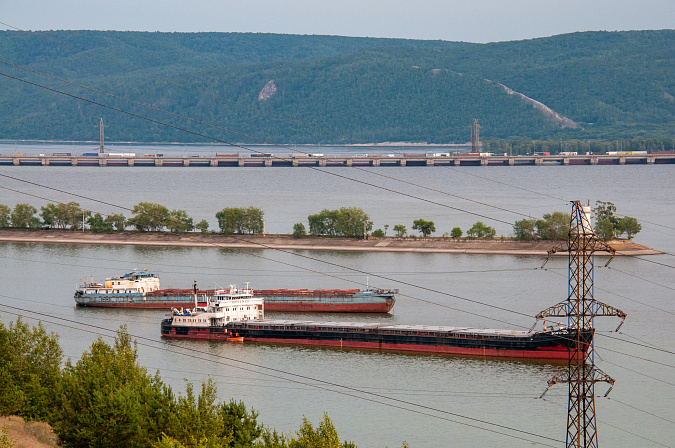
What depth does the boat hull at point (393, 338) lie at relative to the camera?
4066cm

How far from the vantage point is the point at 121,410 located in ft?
80.2

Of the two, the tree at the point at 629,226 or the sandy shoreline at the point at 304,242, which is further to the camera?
the tree at the point at 629,226

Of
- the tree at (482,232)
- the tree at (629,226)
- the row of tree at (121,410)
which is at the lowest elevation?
the row of tree at (121,410)

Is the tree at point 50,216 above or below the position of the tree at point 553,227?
above

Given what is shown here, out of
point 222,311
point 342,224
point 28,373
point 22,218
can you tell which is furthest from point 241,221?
point 28,373

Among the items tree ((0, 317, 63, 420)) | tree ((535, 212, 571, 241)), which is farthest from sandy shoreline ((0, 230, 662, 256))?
tree ((0, 317, 63, 420))

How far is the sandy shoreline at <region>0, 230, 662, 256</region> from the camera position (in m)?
71.5

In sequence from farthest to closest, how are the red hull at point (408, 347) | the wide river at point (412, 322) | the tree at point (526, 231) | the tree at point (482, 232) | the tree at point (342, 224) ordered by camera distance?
the tree at point (342, 224) → the tree at point (482, 232) → the tree at point (526, 231) → the red hull at point (408, 347) → the wide river at point (412, 322)

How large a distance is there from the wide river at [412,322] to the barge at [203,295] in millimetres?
864

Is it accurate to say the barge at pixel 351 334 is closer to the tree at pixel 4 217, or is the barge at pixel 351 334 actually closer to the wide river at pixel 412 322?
the wide river at pixel 412 322

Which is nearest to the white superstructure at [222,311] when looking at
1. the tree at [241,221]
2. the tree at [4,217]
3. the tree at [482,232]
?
the tree at [482,232]

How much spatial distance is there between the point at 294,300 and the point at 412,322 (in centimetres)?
752

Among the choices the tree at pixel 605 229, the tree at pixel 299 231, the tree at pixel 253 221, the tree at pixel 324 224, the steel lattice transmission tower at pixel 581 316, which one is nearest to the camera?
the steel lattice transmission tower at pixel 581 316

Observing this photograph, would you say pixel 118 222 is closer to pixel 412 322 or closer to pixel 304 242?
pixel 304 242
